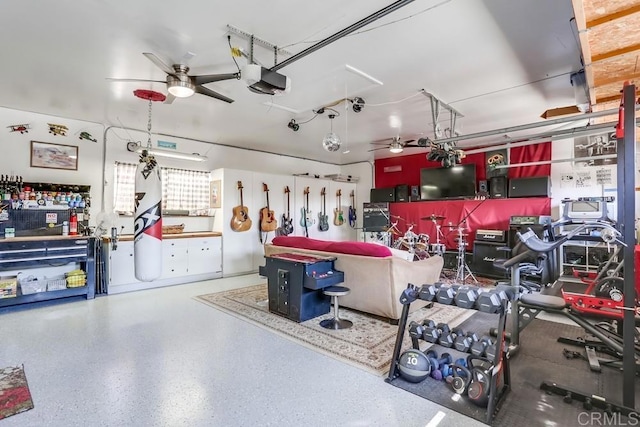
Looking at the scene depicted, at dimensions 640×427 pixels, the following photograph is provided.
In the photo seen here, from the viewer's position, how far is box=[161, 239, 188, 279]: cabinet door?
211 inches

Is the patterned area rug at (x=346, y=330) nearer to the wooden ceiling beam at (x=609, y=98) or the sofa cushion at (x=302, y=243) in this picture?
the sofa cushion at (x=302, y=243)

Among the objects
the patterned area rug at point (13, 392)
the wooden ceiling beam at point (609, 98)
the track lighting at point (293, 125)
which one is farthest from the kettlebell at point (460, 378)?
the track lighting at point (293, 125)

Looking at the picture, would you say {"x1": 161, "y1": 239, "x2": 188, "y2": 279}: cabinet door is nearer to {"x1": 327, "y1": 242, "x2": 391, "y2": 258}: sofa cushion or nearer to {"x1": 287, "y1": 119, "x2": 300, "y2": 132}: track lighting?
{"x1": 287, "y1": 119, "x2": 300, "y2": 132}: track lighting

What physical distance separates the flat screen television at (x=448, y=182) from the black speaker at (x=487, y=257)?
1.21 m

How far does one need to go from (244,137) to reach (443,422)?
5681 mm

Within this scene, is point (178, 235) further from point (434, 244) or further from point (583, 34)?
point (583, 34)

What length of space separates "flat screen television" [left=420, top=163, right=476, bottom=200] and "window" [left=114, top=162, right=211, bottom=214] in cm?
491

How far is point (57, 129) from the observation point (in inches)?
189

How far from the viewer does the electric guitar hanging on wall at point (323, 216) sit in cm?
797

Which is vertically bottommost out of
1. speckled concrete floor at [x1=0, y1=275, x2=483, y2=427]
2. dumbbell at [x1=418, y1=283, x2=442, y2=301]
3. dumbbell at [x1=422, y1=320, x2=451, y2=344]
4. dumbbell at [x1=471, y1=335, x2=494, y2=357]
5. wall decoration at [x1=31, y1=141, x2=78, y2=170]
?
speckled concrete floor at [x1=0, y1=275, x2=483, y2=427]

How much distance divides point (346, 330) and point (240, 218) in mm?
3713

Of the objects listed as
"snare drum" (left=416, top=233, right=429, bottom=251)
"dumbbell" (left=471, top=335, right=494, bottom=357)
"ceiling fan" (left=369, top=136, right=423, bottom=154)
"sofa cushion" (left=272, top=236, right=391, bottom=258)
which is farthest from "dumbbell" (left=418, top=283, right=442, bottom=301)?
"snare drum" (left=416, top=233, right=429, bottom=251)

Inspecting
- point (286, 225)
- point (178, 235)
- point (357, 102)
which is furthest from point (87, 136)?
point (357, 102)

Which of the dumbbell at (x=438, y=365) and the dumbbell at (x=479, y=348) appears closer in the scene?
the dumbbell at (x=479, y=348)
